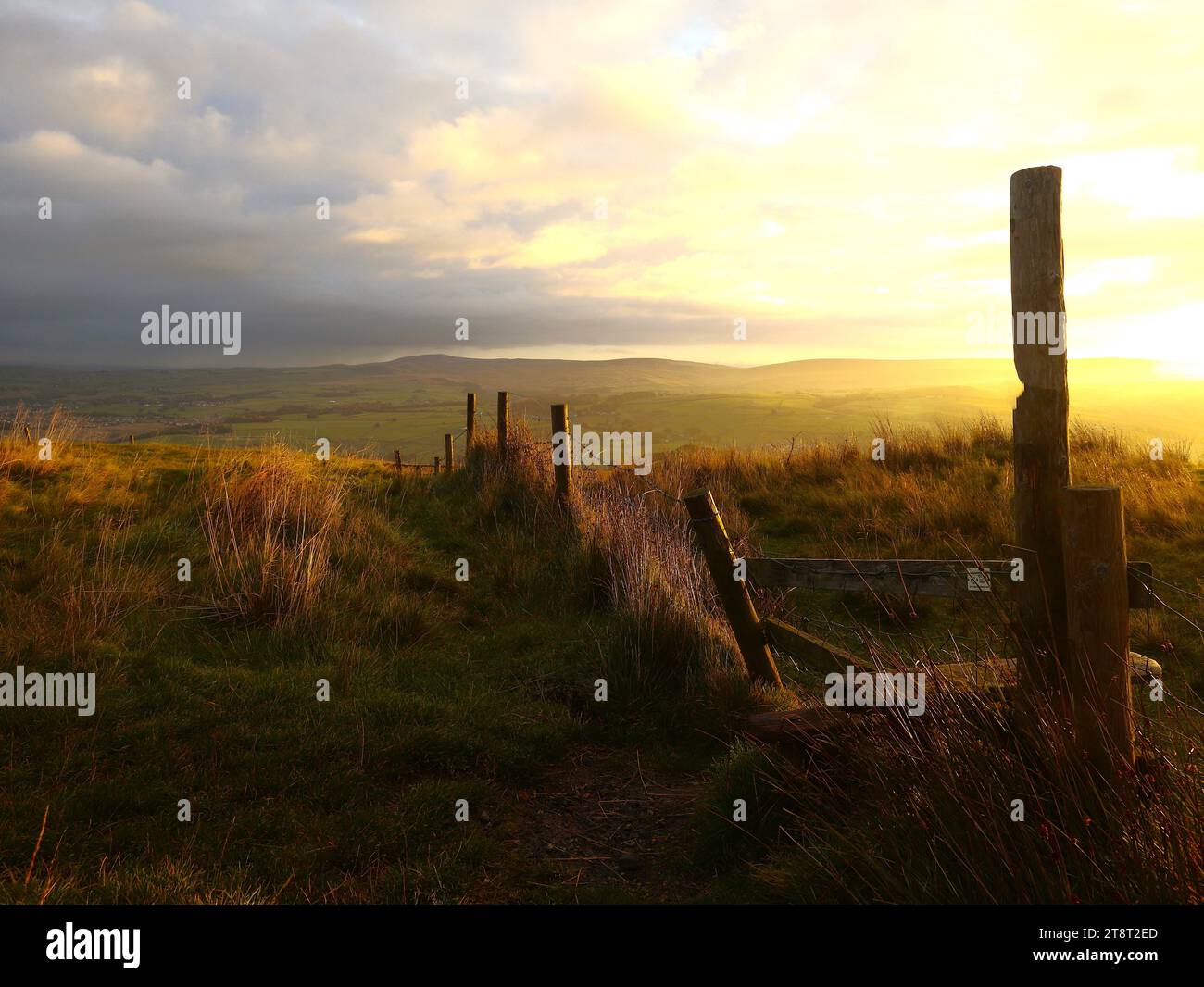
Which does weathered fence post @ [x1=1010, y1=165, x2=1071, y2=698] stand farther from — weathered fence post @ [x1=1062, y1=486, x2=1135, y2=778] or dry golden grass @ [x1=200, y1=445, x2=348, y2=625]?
dry golden grass @ [x1=200, y1=445, x2=348, y2=625]

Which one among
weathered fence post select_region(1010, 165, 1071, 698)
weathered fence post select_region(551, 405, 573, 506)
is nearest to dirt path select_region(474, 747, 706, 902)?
weathered fence post select_region(1010, 165, 1071, 698)

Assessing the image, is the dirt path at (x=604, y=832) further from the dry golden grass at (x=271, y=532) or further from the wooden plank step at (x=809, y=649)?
the dry golden grass at (x=271, y=532)

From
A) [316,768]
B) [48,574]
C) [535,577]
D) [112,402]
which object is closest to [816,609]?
[535,577]

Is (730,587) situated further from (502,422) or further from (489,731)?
(502,422)

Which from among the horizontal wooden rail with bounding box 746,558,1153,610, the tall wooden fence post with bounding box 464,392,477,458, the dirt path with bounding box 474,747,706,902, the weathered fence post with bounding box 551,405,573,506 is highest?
the tall wooden fence post with bounding box 464,392,477,458

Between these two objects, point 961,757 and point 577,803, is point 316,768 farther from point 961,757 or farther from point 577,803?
point 961,757

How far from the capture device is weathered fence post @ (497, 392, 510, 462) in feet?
38.5

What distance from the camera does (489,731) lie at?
4.96 meters

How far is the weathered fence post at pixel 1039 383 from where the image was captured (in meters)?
3.11

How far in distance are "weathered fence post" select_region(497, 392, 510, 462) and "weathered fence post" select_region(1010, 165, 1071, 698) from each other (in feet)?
29.7

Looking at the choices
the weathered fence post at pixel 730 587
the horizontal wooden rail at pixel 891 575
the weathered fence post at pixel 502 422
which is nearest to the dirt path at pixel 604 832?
the weathered fence post at pixel 730 587

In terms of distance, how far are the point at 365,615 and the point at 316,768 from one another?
223cm

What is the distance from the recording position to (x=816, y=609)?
7.91 m

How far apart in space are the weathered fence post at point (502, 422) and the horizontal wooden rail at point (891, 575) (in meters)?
7.43
